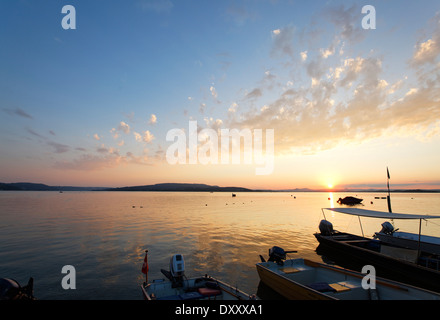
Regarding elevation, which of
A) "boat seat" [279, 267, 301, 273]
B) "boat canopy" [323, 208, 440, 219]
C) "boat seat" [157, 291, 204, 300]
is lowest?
"boat seat" [279, 267, 301, 273]

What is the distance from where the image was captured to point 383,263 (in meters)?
17.4

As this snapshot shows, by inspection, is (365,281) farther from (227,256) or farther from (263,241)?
(263,241)

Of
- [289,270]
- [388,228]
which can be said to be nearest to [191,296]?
[289,270]

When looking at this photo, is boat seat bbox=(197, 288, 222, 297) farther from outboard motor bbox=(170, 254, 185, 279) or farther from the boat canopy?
the boat canopy

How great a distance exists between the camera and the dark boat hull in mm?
14195

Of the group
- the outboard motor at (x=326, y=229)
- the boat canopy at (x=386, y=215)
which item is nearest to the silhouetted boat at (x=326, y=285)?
the boat canopy at (x=386, y=215)

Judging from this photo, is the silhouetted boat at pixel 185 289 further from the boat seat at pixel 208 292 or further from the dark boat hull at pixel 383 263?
the dark boat hull at pixel 383 263

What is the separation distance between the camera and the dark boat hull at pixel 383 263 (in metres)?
14.2

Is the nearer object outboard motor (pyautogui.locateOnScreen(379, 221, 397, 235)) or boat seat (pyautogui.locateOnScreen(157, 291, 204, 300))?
boat seat (pyautogui.locateOnScreen(157, 291, 204, 300))

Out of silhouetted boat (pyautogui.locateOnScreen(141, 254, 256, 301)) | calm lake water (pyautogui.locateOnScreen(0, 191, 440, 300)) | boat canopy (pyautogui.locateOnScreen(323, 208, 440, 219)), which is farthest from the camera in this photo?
boat canopy (pyautogui.locateOnScreen(323, 208, 440, 219))

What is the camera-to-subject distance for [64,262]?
760 inches

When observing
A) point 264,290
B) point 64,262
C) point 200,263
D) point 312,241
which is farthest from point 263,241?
point 64,262

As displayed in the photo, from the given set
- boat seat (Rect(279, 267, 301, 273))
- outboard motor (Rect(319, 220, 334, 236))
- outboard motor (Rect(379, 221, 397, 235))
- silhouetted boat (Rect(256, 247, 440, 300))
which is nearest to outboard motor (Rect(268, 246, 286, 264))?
silhouetted boat (Rect(256, 247, 440, 300))

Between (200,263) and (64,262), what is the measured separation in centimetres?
1188
